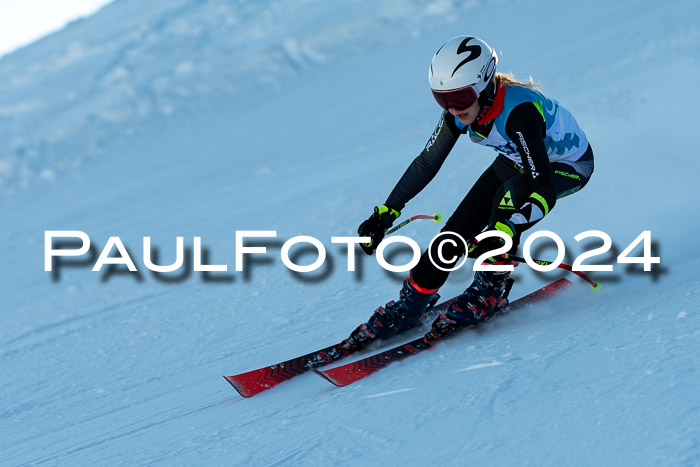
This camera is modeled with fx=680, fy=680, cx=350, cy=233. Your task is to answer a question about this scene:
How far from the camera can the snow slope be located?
248 cm

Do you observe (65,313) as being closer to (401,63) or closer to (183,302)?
(183,302)

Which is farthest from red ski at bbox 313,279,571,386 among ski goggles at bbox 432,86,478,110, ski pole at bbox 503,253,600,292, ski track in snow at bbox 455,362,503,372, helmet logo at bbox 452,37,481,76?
helmet logo at bbox 452,37,481,76

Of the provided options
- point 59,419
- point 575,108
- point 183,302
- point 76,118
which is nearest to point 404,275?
point 183,302

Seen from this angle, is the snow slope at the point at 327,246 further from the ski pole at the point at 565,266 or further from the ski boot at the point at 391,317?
the ski boot at the point at 391,317

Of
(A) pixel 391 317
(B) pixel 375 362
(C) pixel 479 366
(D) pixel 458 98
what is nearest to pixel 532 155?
(D) pixel 458 98

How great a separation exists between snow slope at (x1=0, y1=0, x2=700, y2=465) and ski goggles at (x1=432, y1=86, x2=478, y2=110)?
1122 millimetres

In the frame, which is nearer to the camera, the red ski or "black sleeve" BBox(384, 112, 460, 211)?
the red ski

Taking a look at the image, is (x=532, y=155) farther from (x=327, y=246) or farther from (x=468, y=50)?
(x=327, y=246)

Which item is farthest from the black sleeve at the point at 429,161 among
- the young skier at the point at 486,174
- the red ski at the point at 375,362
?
the red ski at the point at 375,362

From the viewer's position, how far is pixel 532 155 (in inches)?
125

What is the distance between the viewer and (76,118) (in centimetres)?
1339

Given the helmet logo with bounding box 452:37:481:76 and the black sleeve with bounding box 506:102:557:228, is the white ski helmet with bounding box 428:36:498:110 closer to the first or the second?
the helmet logo with bounding box 452:37:481:76

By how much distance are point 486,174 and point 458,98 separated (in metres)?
0.76

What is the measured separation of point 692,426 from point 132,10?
22299mm
